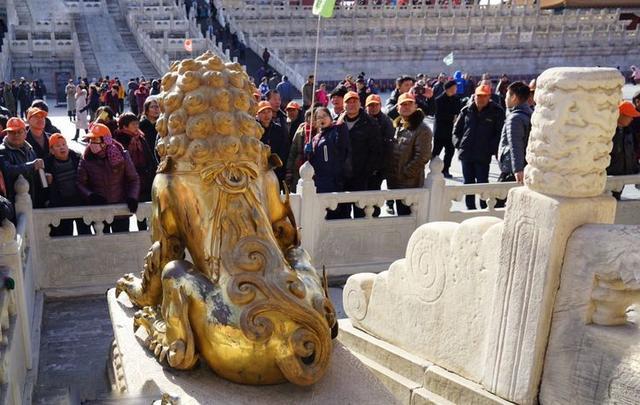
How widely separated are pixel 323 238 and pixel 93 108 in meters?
11.2

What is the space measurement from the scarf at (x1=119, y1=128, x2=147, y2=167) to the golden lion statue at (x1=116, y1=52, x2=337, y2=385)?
A: 2.67m

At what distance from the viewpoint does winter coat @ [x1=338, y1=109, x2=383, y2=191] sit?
21.3 ft

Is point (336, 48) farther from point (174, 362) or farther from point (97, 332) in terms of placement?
point (174, 362)

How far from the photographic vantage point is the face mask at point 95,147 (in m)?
5.40

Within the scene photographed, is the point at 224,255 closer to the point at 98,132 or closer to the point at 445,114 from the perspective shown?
the point at 98,132

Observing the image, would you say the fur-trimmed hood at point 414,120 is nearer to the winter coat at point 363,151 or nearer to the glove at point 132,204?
the winter coat at point 363,151

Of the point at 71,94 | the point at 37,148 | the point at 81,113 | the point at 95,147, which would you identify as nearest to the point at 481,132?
the point at 95,147

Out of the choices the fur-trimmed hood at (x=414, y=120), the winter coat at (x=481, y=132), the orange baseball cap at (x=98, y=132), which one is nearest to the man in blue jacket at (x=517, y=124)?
the fur-trimmed hood at (x=414, y=120)

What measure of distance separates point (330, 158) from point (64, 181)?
2.45 metres

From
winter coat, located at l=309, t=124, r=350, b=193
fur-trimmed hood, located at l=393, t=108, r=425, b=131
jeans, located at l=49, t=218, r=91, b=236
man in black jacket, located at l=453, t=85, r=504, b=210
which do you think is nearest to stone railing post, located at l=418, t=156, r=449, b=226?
fur-trimmed hood, located at l=393, t=108, r=425, b=131

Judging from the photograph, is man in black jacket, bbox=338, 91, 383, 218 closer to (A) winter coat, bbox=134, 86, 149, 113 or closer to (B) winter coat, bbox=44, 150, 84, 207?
(B) winter coat, bbox=44, 150, 84, 207

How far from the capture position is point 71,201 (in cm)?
571

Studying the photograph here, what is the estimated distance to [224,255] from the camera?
301cm

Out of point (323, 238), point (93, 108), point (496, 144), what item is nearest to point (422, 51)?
point (93, 108)
